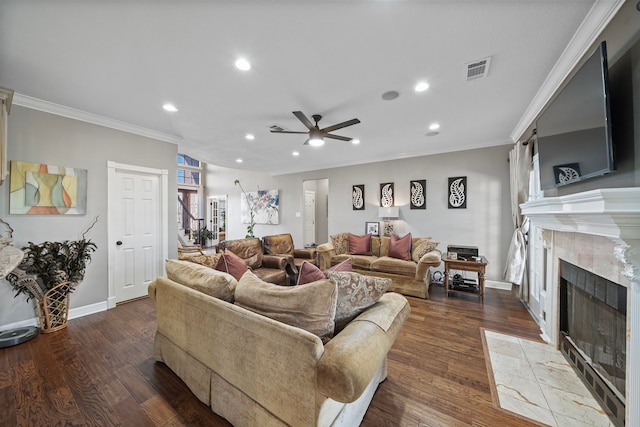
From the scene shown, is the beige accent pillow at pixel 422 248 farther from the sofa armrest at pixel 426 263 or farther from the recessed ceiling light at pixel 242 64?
the recessed ceiling light at pixel 242 64

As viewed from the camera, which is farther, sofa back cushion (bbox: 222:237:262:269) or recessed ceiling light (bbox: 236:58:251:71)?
sofa back cushion (bbox: 222:237:262:269)

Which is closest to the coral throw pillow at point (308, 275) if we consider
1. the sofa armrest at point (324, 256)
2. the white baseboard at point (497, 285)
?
the sofa armrest at point (324, 256)

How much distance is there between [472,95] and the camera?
2604 millimetres

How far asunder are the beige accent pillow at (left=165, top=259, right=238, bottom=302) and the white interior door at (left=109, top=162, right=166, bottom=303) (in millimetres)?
2204

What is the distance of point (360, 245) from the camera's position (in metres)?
4.85

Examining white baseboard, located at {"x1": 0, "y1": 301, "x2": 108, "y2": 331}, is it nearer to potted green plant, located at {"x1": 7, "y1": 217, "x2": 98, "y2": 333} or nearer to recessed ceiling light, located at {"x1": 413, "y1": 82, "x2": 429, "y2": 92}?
potted green plant, located at {"x1": 7, "y1": 217, "x2": 98, "y2": 333}

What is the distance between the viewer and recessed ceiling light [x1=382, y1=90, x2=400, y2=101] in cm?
254

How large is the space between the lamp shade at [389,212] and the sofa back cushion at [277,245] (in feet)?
6.99

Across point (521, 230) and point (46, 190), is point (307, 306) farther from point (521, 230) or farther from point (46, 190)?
point (521, 230)

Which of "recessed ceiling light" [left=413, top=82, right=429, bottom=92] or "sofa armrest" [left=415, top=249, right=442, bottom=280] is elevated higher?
"recessed ceiling light" [left=413, top=82, right=429, bottom=92]

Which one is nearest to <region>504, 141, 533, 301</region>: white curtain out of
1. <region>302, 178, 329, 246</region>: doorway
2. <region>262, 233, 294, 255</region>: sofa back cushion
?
<region>262, 233, 294, 255</region>: sofa back cushion

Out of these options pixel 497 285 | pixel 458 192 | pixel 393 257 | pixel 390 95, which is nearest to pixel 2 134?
pixel 390 95

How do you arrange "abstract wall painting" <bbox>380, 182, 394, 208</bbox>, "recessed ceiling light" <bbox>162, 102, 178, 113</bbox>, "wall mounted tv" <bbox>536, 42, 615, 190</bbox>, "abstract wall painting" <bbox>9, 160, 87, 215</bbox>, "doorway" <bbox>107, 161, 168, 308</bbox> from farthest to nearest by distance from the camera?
"abstract wall painting" <bbox>380, 182, 394, 208</bbox>, "doorway" <bbox>107, 161, 168, 308</bbox>, "recessed ceiling light" <bbox>162, 102, 178, 113</bbox>, "abstract wall painting" <bbox>9, 160, 87, 215</bbox>, "wall mounted tv" <bbox>536, 42, 615, 190</bbox>

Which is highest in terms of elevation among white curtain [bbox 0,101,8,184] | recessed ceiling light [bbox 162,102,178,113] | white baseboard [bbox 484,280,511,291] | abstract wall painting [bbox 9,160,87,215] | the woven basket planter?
recessed ceiling light [bbox 162,102,178,113]
